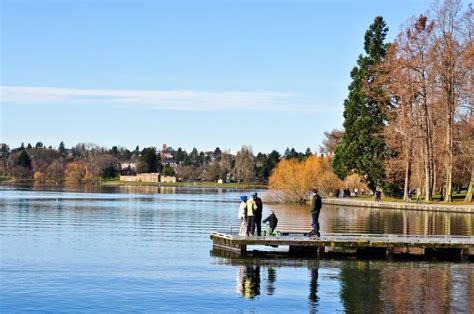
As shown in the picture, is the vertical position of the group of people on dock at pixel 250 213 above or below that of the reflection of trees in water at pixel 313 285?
above

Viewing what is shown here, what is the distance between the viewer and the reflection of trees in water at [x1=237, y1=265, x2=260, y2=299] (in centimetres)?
2355

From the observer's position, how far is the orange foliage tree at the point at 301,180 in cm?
8894

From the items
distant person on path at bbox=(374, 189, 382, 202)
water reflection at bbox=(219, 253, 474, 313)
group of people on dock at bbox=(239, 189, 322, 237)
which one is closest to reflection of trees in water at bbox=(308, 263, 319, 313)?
water reflection at bbox=(219, 253, 474, 313)

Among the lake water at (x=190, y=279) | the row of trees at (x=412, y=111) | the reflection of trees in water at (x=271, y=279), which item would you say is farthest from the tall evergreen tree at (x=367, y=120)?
the reflection of trees in water at (x=271, y=279)

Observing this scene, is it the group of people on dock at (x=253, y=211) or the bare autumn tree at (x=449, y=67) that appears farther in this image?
the bare autumn tree at (x=449, y=67)

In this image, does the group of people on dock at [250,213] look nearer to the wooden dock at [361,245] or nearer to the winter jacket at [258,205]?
the winter jacket at [258,205]

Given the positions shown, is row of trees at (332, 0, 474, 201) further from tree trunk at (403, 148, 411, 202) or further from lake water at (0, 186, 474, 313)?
lake water at (0, 186, 474, 313)

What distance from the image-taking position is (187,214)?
201 feet

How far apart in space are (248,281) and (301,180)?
63.2 meters

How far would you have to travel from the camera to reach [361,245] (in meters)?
32.1

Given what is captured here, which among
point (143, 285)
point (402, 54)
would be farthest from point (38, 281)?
point (402, 54)

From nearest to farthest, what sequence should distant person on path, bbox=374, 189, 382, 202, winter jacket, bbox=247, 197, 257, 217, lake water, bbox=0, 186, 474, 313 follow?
lake water, bbox=0, 186, 474, 313 → winter jacket, bbox=247, 197, 257, 217 → distant person on path, bbox=374, 189, 382, 202

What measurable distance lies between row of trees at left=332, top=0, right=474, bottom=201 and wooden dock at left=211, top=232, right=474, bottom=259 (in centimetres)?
3759

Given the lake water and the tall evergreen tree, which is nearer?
the lake water
